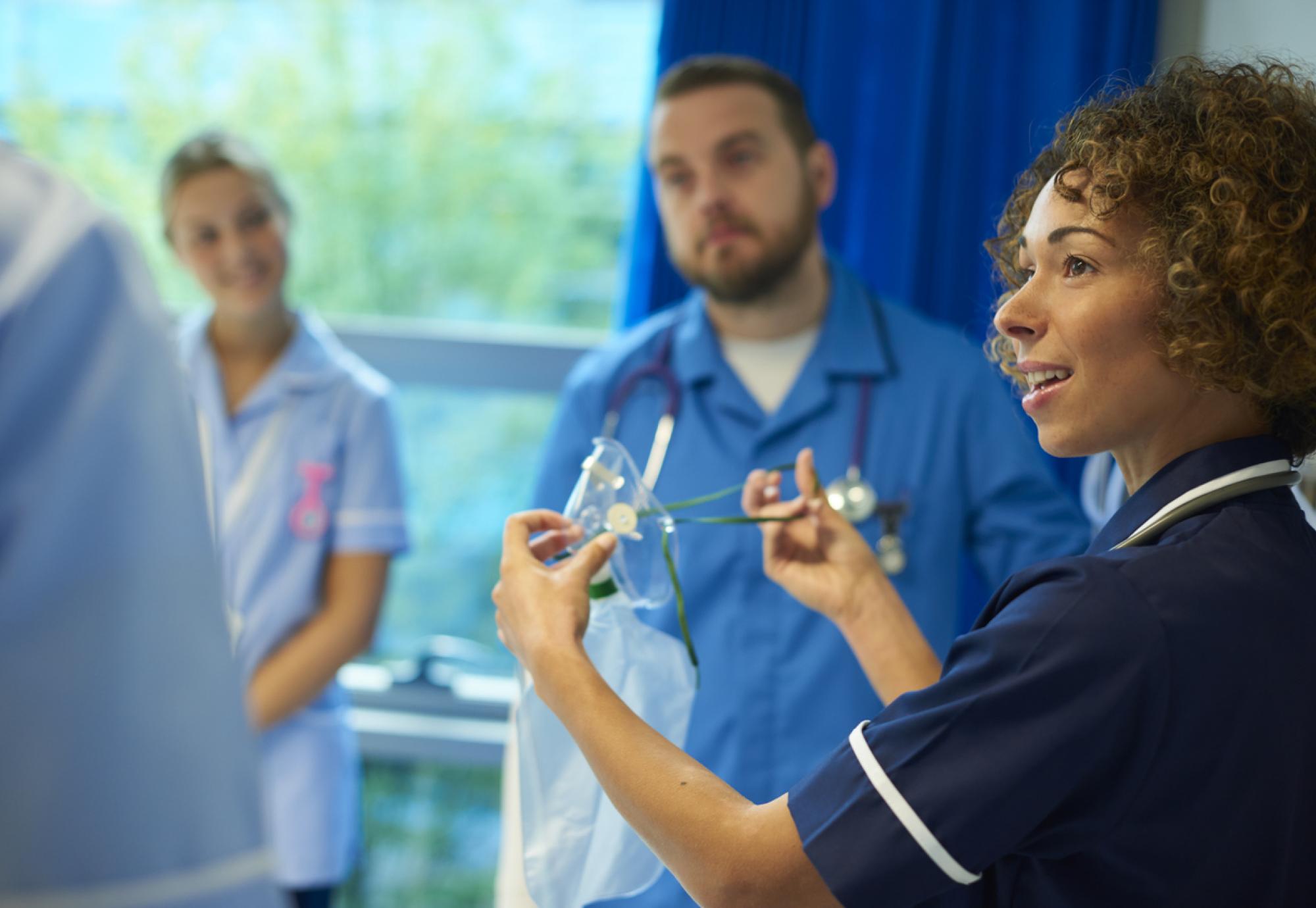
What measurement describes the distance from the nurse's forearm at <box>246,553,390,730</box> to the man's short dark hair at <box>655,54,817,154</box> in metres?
1.06

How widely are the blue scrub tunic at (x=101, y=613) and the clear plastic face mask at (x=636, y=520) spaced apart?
75 cm

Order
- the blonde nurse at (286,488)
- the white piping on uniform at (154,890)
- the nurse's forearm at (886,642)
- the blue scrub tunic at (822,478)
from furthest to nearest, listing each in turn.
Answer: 1. the blonde nurse at (286,488)
2. the blue scrub tunic at (822,478)
3. the nurse's forearm at (886,642)
4. the white piping on uniform at (154,890)

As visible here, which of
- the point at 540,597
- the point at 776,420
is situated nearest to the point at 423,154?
the point at 776,420

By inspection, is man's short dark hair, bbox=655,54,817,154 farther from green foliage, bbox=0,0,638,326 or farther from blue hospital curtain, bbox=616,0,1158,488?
green foliage, bbox=0,0,638,326

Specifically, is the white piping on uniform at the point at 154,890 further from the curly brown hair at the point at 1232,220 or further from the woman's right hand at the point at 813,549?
the woman's right hand at the point at 813,549

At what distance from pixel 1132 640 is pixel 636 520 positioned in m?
0.64

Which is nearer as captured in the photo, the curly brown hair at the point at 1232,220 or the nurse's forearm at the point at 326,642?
the curly brown hair at the point at 1232,220

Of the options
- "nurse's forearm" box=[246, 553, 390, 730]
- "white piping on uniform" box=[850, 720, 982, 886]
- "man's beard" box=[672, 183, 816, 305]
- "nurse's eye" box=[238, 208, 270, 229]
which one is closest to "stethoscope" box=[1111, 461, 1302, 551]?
"white piping on uniform" box=[850, 720, 982, 886]

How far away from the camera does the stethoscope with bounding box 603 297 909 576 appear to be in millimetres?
1876

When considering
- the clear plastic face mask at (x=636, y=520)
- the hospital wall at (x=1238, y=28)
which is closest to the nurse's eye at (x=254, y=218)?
the clear plastic face mask at (x=636, y=520)

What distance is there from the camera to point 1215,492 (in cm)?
96

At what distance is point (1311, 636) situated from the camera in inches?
35.6

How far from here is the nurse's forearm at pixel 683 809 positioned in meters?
0.95

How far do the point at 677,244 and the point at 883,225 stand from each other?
0.50m
